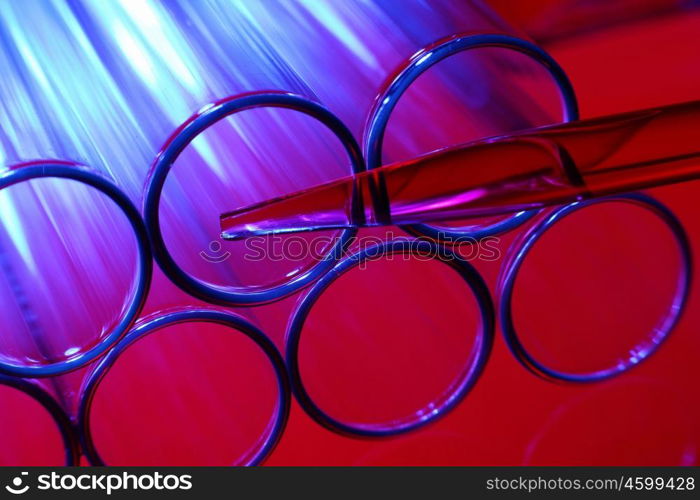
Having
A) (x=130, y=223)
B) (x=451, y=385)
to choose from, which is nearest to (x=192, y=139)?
(x=130, y=223)

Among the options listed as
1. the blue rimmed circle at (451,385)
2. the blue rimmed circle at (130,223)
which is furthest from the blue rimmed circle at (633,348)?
the blue rimmed circle at (130,223)

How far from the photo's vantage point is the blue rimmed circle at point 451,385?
232 millimetres

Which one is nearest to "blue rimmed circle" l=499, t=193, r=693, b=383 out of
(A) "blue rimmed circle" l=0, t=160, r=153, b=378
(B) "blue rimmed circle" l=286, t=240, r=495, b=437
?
(B) "blue rimmed circle" l=286, t=240, r=495, b=437

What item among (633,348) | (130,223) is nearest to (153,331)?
(130,223)

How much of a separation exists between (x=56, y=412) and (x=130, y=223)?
74mm

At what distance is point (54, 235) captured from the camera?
0.75 feet

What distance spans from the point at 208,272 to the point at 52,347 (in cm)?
6

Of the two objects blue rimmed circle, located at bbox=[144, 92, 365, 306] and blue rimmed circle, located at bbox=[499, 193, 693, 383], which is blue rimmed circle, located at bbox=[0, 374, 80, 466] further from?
blue rimmed circle, located at bbox=[499, 193, 693, 383]

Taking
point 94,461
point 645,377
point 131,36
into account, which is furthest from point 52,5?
point 645,377

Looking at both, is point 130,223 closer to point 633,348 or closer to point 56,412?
point 56,412

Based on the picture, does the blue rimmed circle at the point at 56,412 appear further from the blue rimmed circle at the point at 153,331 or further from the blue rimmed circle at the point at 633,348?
the blue rimmed circle at the point at 633,348

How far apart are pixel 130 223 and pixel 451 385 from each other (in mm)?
143

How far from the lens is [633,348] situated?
287mm

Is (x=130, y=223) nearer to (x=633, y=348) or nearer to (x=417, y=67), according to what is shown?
(x=417, y=67)
